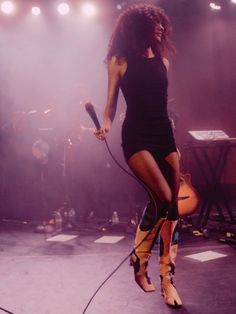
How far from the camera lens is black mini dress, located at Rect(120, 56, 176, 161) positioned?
95.3 inches

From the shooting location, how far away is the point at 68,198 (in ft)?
19.2

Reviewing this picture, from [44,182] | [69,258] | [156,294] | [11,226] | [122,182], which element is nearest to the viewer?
[156,294]

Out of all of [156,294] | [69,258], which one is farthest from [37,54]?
[156,294]

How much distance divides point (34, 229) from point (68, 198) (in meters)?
0.65

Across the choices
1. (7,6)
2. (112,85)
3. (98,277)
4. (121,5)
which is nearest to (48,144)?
(7,6)

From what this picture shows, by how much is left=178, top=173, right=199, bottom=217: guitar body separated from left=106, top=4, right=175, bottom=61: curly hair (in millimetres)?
2152

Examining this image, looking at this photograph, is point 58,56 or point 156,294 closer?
point 156,294

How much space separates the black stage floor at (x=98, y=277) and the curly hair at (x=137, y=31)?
4.89ft

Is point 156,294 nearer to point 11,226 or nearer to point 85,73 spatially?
point 11,226

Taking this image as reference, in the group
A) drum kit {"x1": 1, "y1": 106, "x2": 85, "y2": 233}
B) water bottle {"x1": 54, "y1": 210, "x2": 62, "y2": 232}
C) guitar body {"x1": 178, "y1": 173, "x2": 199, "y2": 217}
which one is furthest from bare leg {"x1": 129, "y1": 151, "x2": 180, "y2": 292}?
→ water bottle {"x1": 54, "y1": 210, "x2": 62, "y2": 232}

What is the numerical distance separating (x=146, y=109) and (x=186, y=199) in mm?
2192

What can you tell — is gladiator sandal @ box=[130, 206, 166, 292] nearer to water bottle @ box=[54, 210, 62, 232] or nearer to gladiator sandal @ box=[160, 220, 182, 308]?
gladiator sandal @ box=[160, 220, 182, 308]

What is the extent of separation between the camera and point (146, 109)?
7.95 ft

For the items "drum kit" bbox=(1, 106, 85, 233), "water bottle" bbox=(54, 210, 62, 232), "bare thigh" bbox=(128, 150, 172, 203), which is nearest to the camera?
"bare thigh" bbox=(128, 150, 172, 203)
